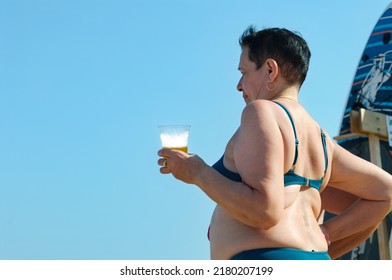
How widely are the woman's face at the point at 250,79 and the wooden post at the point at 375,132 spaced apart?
4.90 m

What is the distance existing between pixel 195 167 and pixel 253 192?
0.85 feet

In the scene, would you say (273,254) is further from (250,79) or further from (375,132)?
(375,132)

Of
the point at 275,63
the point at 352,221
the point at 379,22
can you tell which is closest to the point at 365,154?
the point at 379,22

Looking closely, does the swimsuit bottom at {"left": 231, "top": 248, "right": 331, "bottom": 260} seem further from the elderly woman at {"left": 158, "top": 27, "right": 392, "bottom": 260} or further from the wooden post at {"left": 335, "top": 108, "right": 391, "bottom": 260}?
the wooden post at {"left": 335, "top": 108, "right": 391, "bottom": 260}

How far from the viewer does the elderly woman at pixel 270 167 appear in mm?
2447

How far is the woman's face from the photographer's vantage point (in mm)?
2846

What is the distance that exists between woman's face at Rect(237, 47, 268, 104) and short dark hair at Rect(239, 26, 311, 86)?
0.03m

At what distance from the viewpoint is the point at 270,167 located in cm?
243

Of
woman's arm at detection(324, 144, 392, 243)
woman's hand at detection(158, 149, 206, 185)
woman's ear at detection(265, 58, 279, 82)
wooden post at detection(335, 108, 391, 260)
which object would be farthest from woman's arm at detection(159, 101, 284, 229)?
wooden post at detection(335, 108, 391, 260)

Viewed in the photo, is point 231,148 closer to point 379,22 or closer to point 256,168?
point 256,168

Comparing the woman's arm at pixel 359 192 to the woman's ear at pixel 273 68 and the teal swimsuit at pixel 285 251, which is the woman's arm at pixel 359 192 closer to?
the teal swimsuit at pixel 285 251

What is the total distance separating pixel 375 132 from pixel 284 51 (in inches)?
206

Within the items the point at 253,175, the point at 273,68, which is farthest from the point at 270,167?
the point at 273,68
